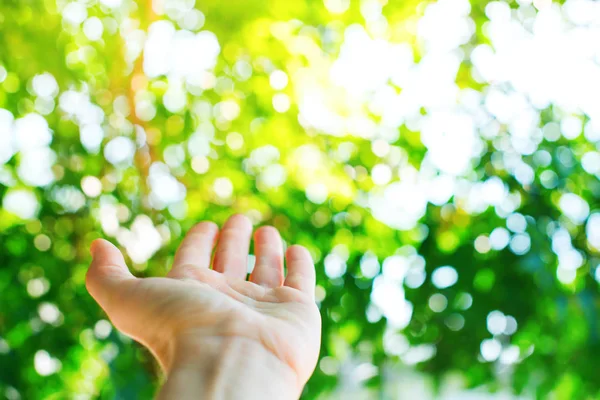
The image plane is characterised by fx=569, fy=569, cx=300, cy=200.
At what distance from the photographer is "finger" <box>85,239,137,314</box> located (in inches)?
24.3

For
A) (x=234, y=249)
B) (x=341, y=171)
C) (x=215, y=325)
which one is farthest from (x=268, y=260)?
(x=341, y=171)

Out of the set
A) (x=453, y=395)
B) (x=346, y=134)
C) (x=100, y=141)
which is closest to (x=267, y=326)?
(x=346, y=134)

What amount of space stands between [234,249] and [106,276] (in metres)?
0.22

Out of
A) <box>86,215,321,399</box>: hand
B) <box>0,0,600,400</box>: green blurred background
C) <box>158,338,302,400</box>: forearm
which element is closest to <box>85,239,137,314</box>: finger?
<box>86,215,321,399</box>: hand

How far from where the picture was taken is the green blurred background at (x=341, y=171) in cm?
106

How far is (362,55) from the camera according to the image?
112cm

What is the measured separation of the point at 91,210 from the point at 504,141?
0.81 metres

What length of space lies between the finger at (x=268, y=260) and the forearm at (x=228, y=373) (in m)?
0.21

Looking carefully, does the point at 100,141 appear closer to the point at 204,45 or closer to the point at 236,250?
the point at 204,45

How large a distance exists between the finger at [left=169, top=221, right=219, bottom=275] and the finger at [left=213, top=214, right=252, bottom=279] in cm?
1

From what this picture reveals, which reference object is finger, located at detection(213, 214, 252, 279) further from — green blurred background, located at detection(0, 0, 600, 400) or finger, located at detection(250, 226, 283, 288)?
green blurred background, located at detection(0, 0, 600, 400)

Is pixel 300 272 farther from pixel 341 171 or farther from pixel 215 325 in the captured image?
pixel 341 171

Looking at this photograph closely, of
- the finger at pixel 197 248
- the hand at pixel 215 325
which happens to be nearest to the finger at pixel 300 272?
the hand at pixel 215 325

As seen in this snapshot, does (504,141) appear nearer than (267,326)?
No
